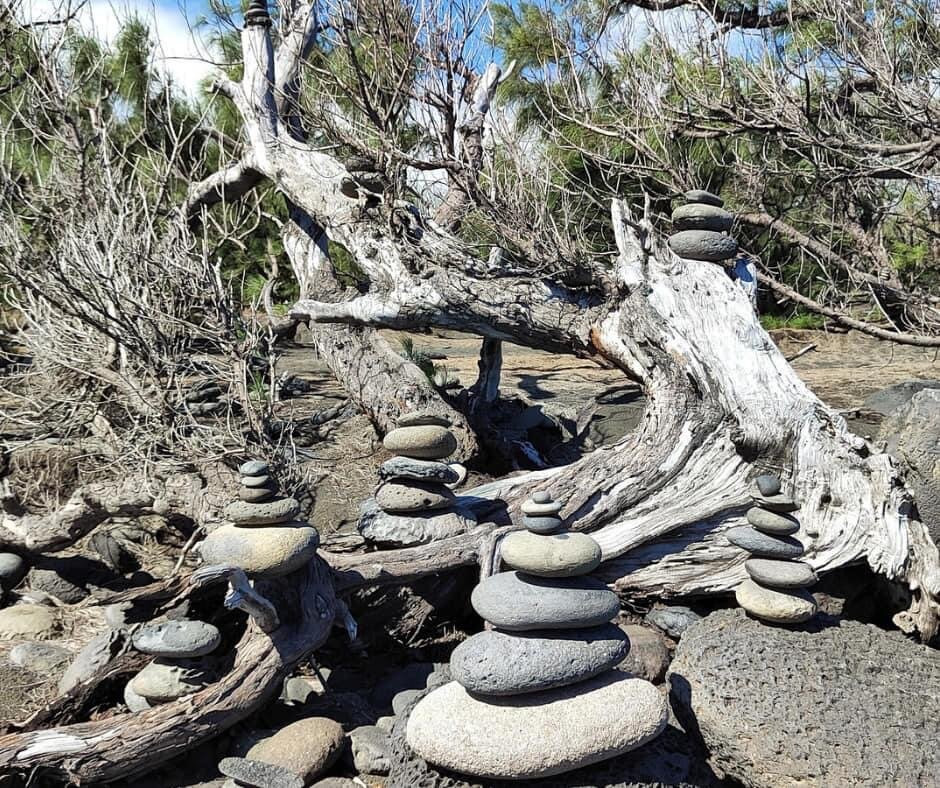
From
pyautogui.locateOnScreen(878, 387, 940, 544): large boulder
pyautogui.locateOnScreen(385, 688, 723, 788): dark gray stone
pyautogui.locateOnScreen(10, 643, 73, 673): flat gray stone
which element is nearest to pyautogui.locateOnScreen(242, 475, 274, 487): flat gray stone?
pyautogui.locateOnScreen(385, 688, 723, 788): dark gray stone

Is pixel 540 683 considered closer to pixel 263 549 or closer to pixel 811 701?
pixel 811 701

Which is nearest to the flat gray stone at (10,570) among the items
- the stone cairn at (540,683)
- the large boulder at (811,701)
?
the stone cairn at (540,683)

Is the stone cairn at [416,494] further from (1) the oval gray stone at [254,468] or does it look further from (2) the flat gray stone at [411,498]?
(1) the oval gray stone at [254,468]

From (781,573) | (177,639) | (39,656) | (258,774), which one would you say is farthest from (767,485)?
(39,656)

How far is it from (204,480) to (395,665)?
166 cm

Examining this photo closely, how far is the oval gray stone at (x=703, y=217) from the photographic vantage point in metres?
4.41

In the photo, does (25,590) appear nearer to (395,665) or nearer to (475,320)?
(395,665)

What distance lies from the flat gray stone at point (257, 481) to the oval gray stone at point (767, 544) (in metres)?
1.98

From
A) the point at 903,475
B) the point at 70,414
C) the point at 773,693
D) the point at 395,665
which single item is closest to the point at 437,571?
the point at 395,665

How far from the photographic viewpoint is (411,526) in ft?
13.5

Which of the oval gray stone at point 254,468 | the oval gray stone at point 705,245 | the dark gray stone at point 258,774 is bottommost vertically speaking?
the dark gray stone at point 258,774

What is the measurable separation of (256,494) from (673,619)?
2153mm

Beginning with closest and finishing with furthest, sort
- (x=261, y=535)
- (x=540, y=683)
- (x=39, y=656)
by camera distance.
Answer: (x=540, y=683) < (x=261, y=535) < (x=39, y=656)

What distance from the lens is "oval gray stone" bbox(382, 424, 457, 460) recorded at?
4.26m
